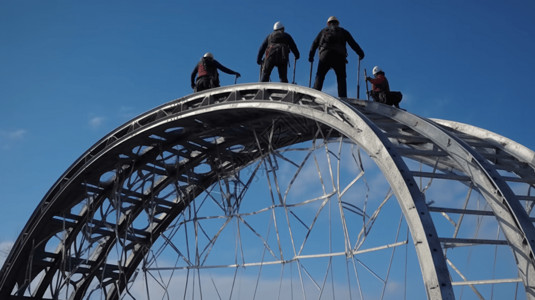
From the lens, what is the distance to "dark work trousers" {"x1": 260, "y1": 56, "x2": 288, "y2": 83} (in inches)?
558

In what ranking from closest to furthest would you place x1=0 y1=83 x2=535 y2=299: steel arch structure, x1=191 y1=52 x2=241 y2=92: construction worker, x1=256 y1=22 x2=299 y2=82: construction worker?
x1=0 y1=83 x2=535 y2=299: steel arch structure < x1=256 y1=22 x2=299 y2=82: construction worker < x1=191 y1=52 x2=241 y2=92: construction worker

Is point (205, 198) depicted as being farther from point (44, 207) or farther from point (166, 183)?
point (44, 207)

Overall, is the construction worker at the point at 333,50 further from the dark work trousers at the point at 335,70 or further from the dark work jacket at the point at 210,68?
the dark work jacket at the point at 210,68

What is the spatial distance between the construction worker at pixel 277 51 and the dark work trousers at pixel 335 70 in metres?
1.26

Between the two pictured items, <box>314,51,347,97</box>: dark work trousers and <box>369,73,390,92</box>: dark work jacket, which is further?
<box>369,73,390,92</box>: dark work jacket

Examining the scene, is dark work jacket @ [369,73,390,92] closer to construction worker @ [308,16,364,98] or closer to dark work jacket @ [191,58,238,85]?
construction worker @ [308,16,364,98]

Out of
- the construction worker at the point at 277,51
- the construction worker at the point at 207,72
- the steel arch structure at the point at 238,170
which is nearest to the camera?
the steel arch structure at the point at 238,170

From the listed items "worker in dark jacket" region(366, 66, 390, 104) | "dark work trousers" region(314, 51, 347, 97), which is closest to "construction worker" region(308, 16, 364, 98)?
"dark work trousers" region(314, 51, 347, 97)

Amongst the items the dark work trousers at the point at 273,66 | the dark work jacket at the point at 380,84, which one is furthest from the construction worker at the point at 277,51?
the dark work jacket at the point at 380,84

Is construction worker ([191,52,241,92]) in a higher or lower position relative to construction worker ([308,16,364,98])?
higher

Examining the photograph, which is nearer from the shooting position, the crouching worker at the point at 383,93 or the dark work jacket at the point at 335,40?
the dark work jacket at the point at 335,40

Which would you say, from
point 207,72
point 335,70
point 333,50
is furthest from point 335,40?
point 207,72

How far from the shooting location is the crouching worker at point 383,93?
1341 centimetres

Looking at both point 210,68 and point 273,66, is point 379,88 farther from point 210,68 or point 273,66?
point 210,68
